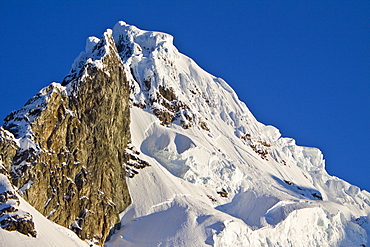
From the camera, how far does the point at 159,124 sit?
504 ft

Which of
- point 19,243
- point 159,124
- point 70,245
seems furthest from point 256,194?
point 19,243

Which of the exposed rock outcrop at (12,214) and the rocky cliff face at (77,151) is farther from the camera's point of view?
the rocky cliff face at (77,151)

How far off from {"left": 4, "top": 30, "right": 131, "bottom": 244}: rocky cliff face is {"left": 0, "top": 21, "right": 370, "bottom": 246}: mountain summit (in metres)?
0.20

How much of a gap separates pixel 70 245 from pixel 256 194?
168ft

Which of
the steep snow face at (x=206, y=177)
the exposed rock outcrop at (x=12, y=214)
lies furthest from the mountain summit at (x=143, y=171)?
the steep snow face at (x=206, y=177)

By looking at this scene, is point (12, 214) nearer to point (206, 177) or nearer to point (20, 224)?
point (20, 224)

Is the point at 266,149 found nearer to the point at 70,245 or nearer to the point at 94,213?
the point at 94,213

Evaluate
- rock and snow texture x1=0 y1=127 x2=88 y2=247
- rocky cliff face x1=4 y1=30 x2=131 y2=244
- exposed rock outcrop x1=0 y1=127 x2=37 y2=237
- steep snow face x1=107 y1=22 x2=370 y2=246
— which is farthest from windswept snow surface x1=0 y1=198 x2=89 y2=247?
steep snow face x1=107 y1=22 x2=370 y2=246

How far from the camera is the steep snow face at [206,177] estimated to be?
11900 cm

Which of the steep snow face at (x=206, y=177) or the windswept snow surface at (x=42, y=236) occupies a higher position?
the steep snow face at (x=206, y=177)

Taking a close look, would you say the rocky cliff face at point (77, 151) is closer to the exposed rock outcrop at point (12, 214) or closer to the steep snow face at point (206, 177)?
the exposed rock outcrop at point (12, 214)

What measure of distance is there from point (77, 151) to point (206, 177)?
125 feet

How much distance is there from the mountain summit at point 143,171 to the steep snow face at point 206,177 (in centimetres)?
30

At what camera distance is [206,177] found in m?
144
